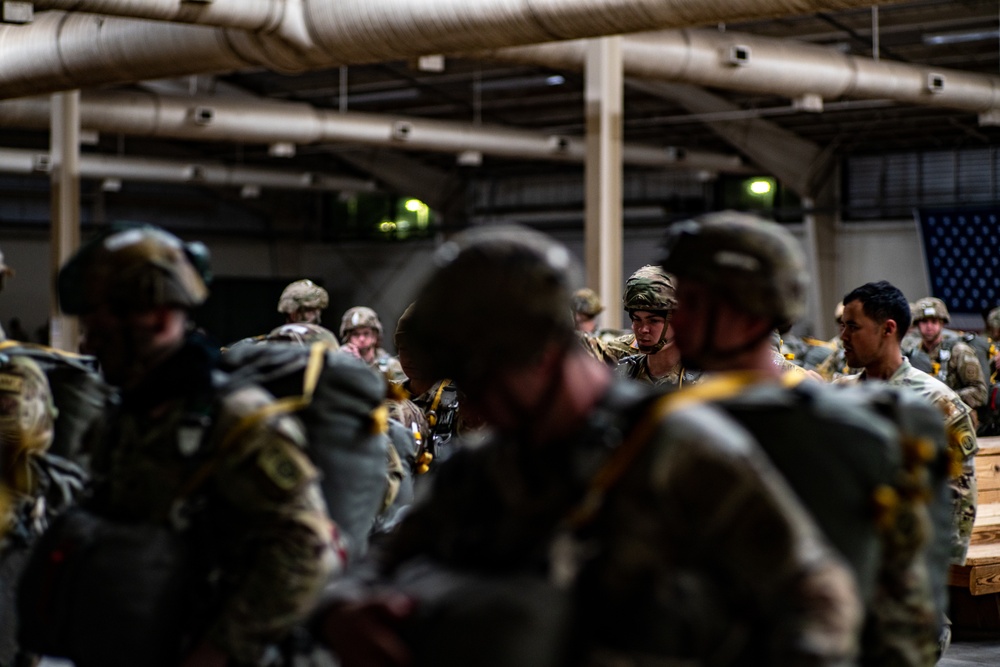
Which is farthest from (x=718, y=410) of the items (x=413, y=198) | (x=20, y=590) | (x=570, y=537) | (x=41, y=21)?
(x=413, y=198)

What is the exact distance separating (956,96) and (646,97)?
5.83 m

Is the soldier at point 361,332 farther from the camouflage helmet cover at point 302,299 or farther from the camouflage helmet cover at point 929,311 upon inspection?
the camouflage helmet cover at point 929,311

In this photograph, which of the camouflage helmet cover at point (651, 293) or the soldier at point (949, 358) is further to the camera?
the soldier at point (949, 358)

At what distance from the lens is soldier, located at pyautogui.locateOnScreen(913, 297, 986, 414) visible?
11992mm

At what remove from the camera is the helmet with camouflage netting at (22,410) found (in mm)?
3568

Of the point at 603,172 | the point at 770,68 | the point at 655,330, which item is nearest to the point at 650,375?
the point at 655,330

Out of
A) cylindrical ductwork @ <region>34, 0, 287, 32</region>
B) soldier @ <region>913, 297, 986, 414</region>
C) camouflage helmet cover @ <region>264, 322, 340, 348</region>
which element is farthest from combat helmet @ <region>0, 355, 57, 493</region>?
soldier @ <region>913, 297, 986, 414</region>

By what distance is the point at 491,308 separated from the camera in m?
2.05

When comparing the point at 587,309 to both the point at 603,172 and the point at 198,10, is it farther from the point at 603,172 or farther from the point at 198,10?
the point at 198,10

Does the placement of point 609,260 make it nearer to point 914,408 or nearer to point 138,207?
point 914,408

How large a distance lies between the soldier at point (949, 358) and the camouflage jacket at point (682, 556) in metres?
10.4

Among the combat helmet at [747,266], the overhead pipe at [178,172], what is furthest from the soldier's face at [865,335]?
the overhead pipe at [178,172]

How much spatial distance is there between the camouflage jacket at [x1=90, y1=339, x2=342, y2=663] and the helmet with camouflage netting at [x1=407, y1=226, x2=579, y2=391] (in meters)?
0.57

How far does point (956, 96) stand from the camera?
16938mm
